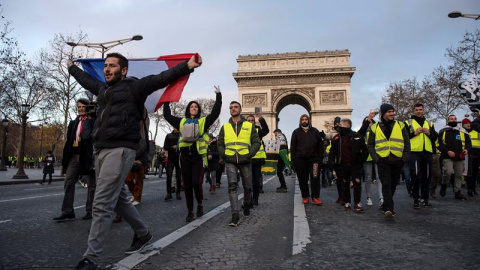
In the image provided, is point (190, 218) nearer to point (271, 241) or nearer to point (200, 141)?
point (200, 141)

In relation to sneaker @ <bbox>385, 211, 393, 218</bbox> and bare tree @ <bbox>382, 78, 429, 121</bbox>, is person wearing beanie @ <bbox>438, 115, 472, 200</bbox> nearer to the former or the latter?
sneaker @ <bbox>385, 211, 393, 218</bbox>

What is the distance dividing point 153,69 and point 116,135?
1.87 m

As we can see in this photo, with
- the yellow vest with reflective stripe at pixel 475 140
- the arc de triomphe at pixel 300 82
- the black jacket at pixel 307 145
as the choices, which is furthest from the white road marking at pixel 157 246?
the arc de triomphe at pixel 300 82

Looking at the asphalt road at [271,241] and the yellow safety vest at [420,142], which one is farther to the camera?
the yellow safety vest at [420,142]

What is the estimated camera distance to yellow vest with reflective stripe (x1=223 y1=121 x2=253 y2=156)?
5312mm

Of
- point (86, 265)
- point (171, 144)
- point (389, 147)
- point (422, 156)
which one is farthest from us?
point (171, 144)

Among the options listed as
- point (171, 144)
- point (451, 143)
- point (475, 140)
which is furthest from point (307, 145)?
point (475, 140)

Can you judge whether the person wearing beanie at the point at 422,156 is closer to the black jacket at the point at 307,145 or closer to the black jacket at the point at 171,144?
the black jacket at the point at 307,145

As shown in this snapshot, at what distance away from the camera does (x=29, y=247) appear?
3699 millimetres

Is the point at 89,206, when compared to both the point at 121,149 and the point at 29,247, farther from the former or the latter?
the point at 121,149

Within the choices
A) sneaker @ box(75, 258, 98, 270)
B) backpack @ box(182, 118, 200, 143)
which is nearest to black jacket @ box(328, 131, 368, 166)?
backpack @ box(182, 118, 200, 143)

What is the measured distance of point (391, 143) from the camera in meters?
5.69

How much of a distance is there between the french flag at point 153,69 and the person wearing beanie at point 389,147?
3391 mm

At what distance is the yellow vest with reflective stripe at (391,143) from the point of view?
5.68m
